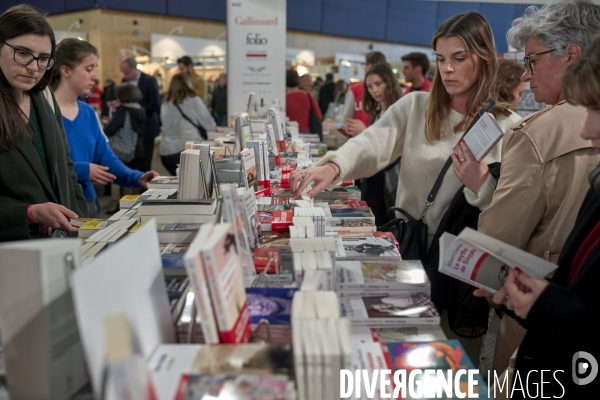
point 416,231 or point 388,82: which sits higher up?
point 388,82

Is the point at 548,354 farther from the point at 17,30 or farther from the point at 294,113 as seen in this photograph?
the point at 294,113

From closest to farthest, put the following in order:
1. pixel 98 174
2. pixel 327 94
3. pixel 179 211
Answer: pixel 179 211 < pixel 98 174 < pixel 327 94

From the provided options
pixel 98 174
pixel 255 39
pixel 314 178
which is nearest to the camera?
pixel 314 178

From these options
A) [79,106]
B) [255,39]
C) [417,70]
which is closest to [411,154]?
[79,106]

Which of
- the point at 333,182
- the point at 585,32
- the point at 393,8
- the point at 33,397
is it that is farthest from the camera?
the point at 393,8

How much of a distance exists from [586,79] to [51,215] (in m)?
1.84

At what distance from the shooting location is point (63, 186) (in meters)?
2.39

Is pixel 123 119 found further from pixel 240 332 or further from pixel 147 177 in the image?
pixel 240 332

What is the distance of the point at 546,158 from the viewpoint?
5.23ft

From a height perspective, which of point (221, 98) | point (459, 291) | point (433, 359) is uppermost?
point (221, 98)

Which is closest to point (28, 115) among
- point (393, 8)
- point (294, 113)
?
point (294, 113)

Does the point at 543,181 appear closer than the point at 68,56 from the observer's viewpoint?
Yes

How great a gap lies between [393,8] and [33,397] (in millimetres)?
19224

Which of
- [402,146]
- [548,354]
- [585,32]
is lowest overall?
[548,354]
